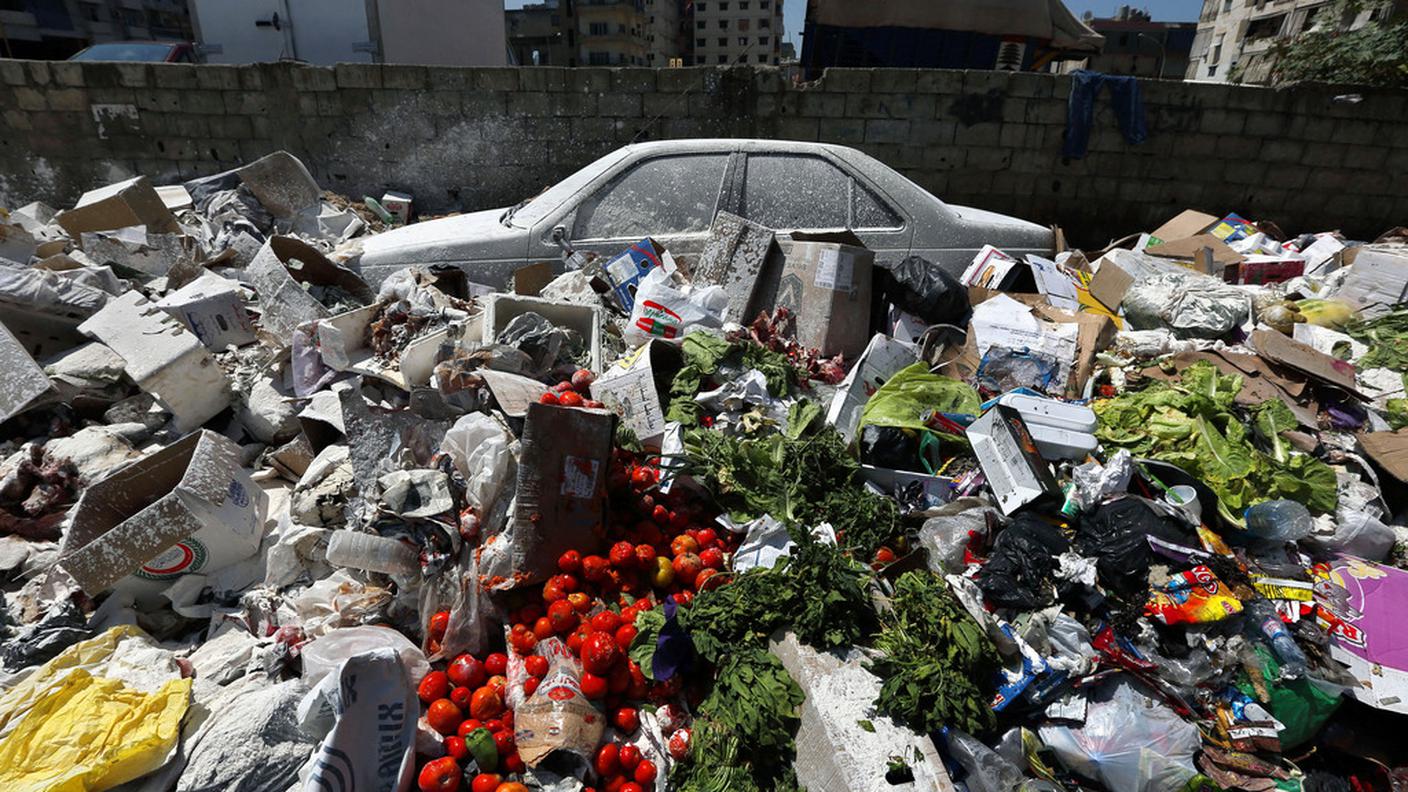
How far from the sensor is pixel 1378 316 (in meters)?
4.39

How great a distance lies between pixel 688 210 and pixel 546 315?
132 centimetres

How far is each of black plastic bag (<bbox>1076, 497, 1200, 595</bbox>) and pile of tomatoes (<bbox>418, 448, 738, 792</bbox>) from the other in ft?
4.82

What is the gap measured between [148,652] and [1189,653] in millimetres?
3768

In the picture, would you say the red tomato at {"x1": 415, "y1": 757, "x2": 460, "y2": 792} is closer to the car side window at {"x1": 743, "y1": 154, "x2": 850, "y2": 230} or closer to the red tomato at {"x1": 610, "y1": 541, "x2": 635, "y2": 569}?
the red tomato at {"x1": 610, "y1": 541, "x2": 635, "y2": 569}

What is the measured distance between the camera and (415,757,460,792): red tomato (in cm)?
189

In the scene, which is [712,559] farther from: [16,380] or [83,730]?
[16,380]

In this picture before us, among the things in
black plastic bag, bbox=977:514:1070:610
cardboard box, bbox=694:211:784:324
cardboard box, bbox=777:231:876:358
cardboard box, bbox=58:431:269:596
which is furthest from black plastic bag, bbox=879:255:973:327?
cardboard box, bbox=58:431:269:596

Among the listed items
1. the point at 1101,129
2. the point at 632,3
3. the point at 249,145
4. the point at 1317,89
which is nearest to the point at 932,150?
the point at 1101,129

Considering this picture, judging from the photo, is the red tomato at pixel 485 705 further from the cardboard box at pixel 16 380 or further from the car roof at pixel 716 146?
the car roof at pixel 716 146

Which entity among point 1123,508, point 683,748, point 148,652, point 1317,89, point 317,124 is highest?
point 1317,89

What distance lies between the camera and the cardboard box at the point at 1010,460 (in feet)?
9.02

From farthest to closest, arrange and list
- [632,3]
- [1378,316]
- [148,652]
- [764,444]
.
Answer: [632,3]
[1378,316]
[764,444]
[148,652]

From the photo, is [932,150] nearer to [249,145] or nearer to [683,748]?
[683,748]

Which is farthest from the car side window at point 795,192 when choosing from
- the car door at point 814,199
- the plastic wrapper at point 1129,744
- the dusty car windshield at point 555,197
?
the plastic wrapper at point 1129,744
